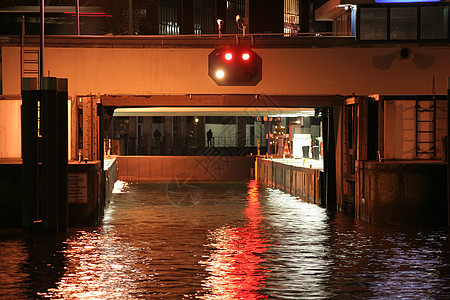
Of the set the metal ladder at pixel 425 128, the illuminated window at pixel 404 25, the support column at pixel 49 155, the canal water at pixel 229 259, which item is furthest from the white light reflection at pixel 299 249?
the illuminated window at pixel 404 25

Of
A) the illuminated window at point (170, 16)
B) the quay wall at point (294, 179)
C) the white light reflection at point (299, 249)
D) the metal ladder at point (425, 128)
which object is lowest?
the white light reflection at point (299, 249)

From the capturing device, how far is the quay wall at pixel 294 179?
1332 inches

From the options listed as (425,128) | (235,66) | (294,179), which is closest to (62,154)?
(235,66)

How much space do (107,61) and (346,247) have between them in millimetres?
Result: 12578

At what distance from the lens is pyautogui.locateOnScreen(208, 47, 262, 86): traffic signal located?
30016mm

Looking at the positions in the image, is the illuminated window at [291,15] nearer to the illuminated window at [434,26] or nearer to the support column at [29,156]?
the illuminated window at [434,26]

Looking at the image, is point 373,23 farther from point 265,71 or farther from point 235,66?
point 235,66

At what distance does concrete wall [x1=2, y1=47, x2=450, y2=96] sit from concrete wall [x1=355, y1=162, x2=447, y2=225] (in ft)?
17.4

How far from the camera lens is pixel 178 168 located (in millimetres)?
55312

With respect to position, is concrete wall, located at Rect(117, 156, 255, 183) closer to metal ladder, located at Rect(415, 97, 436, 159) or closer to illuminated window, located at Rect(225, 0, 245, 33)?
metal ladder, located at Rect(415, 97, 436, 159)

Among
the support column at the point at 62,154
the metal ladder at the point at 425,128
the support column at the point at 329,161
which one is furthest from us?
the support column at the point at 329,161

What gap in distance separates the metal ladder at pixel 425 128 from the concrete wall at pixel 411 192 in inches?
75.0

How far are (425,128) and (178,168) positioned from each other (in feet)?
95.1

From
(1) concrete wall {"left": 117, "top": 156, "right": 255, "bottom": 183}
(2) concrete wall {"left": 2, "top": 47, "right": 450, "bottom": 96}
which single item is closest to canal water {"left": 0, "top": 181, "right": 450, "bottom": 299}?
(2) concrete wall {"left": 2, "top": 47, "right": 450, "bottom": 96}
